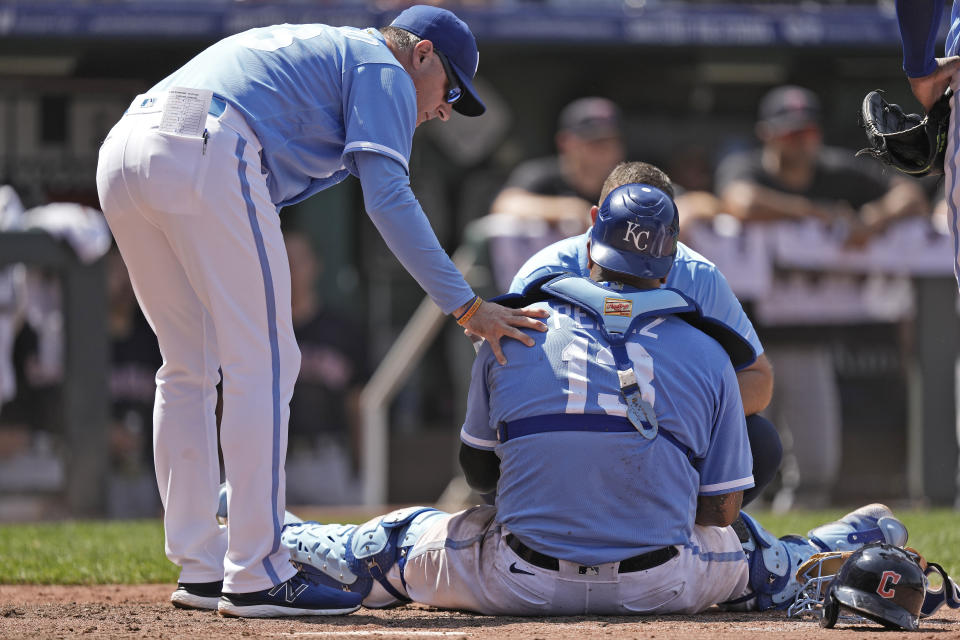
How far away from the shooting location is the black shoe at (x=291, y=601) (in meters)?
3.72

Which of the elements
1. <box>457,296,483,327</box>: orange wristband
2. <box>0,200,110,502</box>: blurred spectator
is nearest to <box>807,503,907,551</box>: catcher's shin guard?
<box>457,296,483,327</box>: orange wristband

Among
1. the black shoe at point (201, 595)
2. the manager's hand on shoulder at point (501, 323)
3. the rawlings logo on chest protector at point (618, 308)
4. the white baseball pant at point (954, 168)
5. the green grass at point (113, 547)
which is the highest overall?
the white baseball pant at point (954, 168)

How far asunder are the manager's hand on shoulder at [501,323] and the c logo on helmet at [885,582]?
42.5 inches

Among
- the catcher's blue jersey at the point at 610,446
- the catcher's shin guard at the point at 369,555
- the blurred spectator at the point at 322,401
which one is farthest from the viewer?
the blurred spectator at the point at 322,401

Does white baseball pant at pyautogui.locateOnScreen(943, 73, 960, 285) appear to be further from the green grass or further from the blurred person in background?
the blurred person in background

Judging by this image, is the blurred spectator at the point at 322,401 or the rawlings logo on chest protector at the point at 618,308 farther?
the blurred spectator at the point at 322,401

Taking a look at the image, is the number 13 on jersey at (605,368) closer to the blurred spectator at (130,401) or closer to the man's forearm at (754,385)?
the man's forearm at (754,385)

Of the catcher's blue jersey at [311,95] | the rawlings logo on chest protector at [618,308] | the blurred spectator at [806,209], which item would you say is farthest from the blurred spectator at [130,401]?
the rawlings logo on chest protector at [618,308]

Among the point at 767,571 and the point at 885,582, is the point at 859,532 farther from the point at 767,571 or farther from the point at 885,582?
the point at 885,582

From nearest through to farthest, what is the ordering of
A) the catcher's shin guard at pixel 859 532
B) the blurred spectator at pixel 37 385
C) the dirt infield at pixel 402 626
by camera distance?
1. the dirt infield at pixel 402 626
2. the catcher's shin guard at pixel 859 532
3. the blurred spectator at pixel 37 385

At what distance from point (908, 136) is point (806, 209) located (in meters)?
4.55

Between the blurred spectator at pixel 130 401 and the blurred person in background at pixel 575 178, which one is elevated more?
the blurred person in background at pixel 575 178

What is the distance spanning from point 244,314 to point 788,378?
5039mm

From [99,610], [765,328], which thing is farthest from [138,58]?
[99,610]
